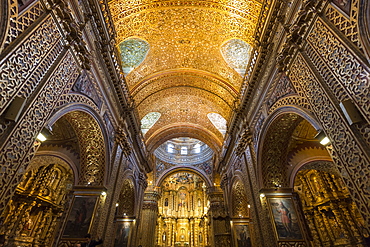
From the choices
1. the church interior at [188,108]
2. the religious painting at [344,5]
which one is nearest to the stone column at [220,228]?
the church interior at [188,108]

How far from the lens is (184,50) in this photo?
385 inches

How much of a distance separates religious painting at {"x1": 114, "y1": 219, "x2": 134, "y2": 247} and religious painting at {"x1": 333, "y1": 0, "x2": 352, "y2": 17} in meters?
13.1

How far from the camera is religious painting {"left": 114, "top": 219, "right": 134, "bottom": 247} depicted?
11466 millimetres

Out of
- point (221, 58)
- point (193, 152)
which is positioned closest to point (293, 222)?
point (221, 58)

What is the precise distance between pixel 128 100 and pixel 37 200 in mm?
7218

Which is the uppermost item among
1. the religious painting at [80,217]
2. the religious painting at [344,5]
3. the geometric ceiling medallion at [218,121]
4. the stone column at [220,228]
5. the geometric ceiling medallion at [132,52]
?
the geometric ceiling medallion at [218,121]

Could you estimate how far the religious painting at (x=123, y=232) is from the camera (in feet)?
37.6

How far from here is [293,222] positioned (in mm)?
6734

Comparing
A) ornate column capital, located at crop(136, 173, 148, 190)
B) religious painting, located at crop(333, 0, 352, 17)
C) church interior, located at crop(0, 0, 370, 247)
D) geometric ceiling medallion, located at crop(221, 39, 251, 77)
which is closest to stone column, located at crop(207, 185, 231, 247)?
church interior, located at crop(0, 0, 370, 247)

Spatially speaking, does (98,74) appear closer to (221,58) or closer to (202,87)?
(221,58)

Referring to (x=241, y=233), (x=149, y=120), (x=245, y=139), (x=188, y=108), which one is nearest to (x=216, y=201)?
(x=241, y=233)

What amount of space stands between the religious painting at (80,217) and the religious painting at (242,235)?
9029mm

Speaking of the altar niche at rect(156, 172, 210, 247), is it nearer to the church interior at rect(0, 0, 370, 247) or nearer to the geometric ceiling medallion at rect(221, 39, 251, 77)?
the church interior at rect(0, 0, 370, 247)

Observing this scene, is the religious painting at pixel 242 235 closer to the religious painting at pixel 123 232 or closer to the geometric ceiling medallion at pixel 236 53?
the religious painting at pixel 123 232
